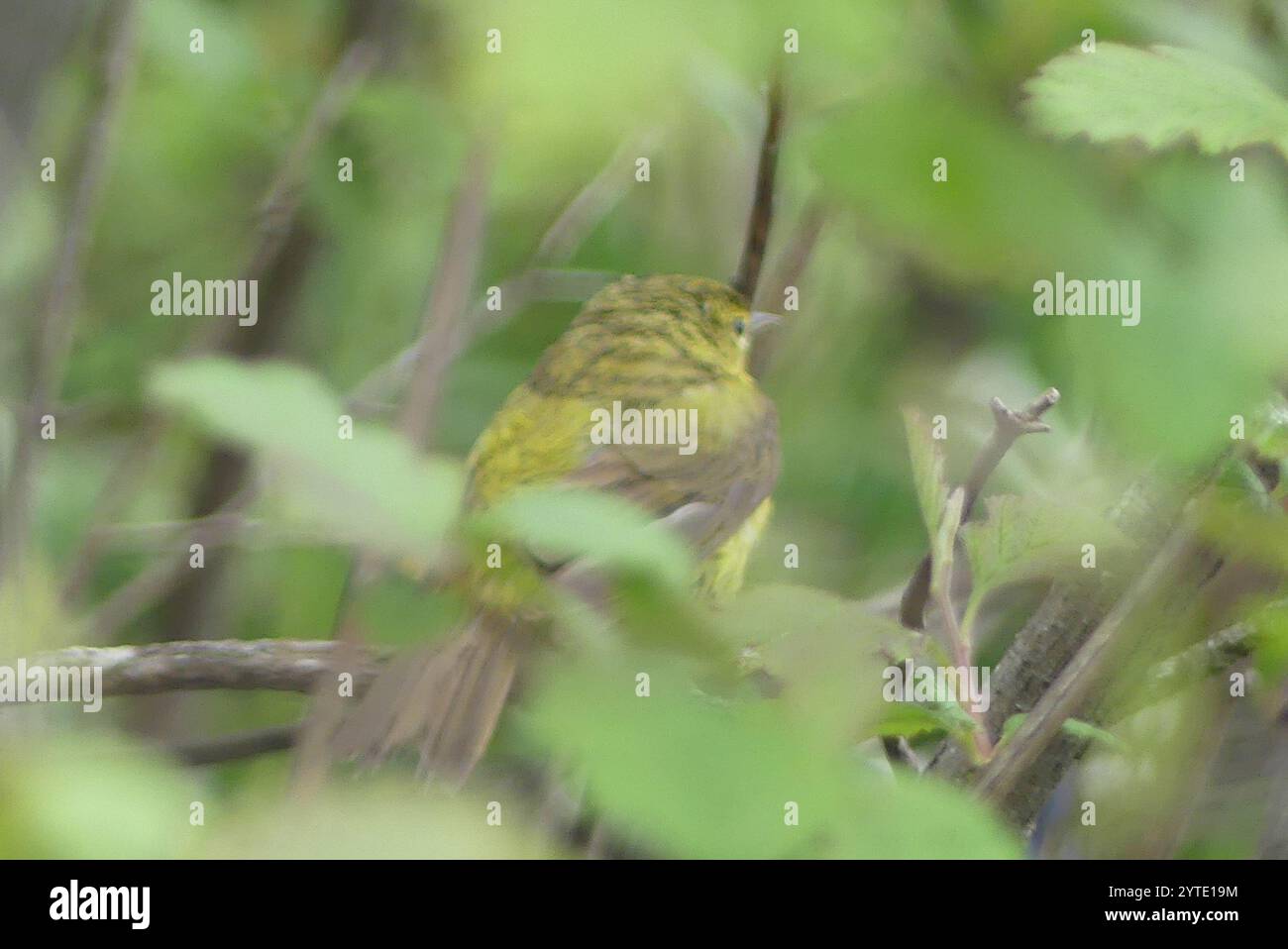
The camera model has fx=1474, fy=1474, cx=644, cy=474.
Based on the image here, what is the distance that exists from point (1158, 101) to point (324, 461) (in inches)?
20.3

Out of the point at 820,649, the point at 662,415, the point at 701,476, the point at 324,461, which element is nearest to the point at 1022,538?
the point at 820,649

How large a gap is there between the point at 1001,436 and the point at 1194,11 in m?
0.35

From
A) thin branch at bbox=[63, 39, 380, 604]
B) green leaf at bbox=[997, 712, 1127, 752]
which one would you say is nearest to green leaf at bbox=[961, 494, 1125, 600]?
green leaf at bbox=[997, 712, 1127, 752]

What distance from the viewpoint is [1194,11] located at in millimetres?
1069

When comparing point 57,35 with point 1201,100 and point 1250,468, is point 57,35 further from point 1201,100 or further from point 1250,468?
point 1250,468

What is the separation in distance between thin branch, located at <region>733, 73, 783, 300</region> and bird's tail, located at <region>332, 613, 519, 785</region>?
0.55 m

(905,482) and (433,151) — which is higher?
(433,151)

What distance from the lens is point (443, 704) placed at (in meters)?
1.37

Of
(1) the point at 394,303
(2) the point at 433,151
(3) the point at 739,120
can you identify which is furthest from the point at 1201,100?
(1) the point at 394,303

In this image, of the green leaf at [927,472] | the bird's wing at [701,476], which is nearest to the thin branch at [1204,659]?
the green leaf at [927,472]

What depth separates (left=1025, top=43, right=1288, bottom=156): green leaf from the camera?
793 millimetres

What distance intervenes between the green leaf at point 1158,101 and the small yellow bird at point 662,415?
3.61 ft

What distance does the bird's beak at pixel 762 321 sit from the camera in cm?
241

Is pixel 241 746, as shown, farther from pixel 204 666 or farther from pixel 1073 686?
pixel 1073 686
